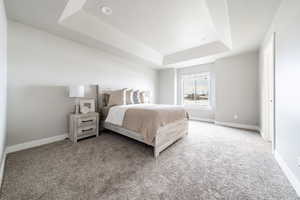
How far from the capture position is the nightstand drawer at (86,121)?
2.47 metres

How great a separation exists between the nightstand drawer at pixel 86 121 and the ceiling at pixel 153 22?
1.82m

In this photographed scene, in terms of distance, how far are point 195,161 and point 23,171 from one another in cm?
238

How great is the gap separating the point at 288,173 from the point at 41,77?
4.21 metres

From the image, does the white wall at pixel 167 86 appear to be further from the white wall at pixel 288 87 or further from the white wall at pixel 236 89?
the white wall at pixel 288 87

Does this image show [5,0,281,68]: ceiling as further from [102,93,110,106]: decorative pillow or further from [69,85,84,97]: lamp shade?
[102,93,110,106]: decorative pillow

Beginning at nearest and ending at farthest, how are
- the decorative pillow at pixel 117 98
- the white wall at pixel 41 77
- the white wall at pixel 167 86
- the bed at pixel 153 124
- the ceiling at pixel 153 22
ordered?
the ceiling at pixel 153 22 → the bed at pixel 153 124 → the white wall at pixel 41 77 → the decorative pillow at pixel 117 98 → the white wall at pixel 167 86

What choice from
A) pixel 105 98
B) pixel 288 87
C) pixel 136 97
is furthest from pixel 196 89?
pixel 105 98

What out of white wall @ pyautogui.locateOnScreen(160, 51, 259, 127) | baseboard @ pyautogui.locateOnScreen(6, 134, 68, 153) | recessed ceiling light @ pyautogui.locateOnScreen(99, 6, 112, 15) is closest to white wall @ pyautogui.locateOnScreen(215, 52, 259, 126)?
white wall @ pyautogui.locateOnScreen(160, 51, 259, 127)

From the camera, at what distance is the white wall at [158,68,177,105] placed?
5264mm

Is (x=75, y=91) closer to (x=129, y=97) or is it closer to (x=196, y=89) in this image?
(x=129, y=97)

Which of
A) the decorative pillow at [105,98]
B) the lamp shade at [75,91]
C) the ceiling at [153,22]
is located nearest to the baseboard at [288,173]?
the ceiling at [153,22]

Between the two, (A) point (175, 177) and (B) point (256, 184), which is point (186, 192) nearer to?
(A) point (175, 177)

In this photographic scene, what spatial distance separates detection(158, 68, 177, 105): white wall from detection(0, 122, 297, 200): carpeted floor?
324 cm

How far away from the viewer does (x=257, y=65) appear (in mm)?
3287
